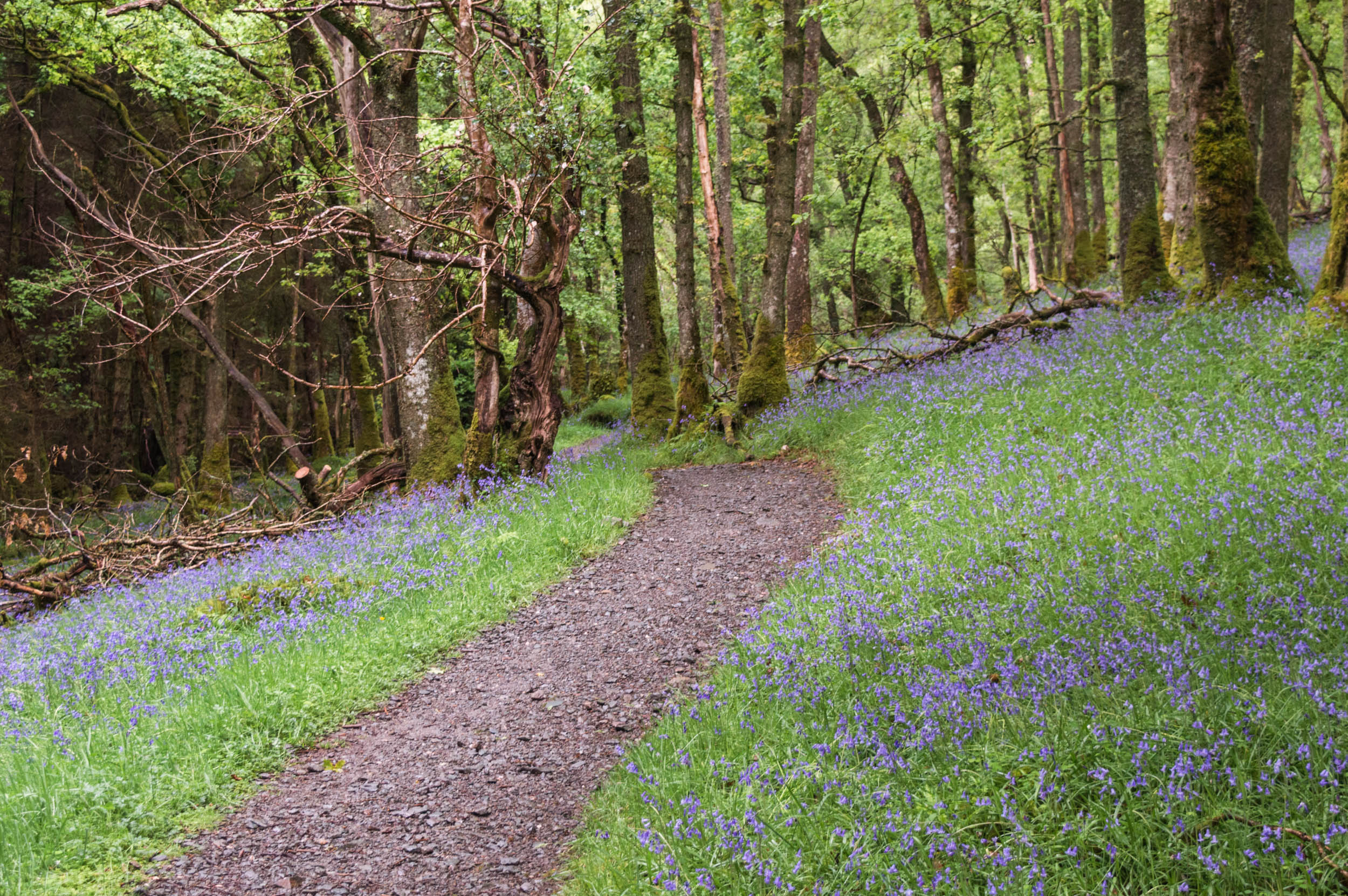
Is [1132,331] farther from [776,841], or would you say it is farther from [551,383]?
[776,841]

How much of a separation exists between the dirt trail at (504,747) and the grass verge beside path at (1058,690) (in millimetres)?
480

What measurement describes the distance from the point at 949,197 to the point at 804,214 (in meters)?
5.85

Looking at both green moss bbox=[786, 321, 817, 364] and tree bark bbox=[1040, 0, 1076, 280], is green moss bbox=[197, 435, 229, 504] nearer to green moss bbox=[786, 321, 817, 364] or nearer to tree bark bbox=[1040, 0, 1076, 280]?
green moss bbox=[786, 321, 817, 364]

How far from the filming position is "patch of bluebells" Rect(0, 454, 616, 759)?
588 centimetres

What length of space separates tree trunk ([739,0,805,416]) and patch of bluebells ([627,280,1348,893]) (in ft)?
20.8

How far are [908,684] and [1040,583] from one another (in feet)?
4.52

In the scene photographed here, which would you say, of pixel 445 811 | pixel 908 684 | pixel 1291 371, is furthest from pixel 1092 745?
pixel 1291 371

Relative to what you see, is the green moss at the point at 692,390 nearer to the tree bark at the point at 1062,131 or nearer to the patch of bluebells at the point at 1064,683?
the patch of bluebells at the point at 1064,683

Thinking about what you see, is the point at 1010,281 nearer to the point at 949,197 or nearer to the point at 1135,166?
the point at 949,197

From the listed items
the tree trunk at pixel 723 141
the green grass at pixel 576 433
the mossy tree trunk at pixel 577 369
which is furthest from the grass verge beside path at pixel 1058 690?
the mossy tree trunk at pixel 577 369

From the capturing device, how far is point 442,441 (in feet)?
40.4

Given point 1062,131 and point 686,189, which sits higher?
point 1062,131

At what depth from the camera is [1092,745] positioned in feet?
11.3

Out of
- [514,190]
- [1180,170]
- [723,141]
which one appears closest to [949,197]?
A: [1180,170]
